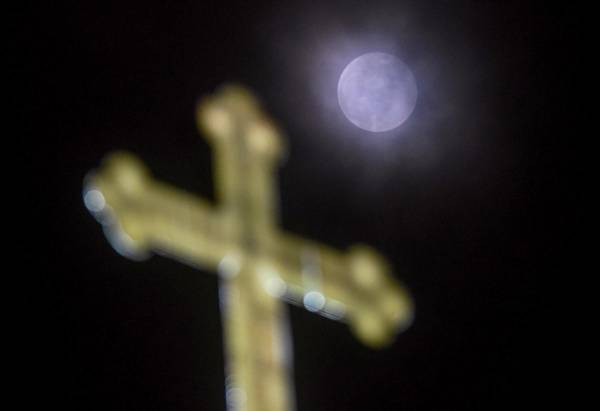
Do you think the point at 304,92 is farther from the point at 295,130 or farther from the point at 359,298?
the point at 359,298

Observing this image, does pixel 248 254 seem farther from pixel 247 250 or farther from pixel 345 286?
pixel 345 286

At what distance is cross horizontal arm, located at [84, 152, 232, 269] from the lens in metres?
4.80

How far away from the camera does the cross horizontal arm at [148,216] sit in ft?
15.8

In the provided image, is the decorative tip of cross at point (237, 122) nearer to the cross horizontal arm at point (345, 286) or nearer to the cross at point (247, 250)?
the cross at point (247, 250)

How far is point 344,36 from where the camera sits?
614 centimetres

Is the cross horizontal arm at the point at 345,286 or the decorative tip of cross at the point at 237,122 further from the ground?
the decorative tip of cross at the point at 237,122

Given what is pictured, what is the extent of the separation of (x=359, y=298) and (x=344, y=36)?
1.17m

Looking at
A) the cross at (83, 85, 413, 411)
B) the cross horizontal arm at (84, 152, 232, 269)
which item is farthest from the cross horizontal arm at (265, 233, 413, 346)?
the cross horizontal arm at (84, 152, 232, 269)

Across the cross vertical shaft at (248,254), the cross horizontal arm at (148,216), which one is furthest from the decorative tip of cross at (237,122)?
the cross horizontal arm at (148,216)

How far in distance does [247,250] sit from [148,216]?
33cm

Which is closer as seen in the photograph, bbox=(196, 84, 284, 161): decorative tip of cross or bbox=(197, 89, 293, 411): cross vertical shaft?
bbox=(197, 89, 293, 411): cross vertical shaft

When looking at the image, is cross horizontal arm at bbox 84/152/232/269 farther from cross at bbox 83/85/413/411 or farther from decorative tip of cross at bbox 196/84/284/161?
decorative tip of cross at bbox 196/84/284/161

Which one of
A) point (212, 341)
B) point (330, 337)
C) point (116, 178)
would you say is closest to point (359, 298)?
point (330, 337)

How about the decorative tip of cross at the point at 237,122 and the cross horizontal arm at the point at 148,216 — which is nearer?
the cross horizontal arm at the point at 148,216
